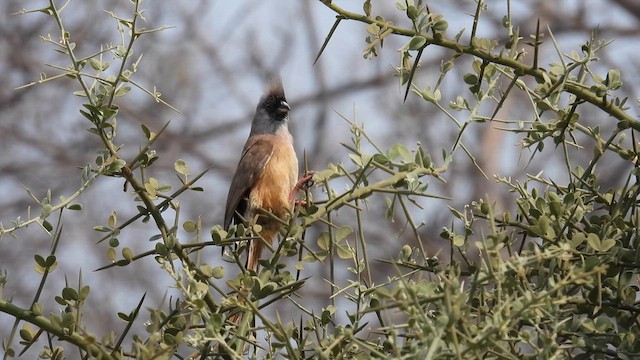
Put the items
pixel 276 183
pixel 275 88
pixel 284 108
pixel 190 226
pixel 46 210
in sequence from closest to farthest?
pixel 46 210 < pixel 190 226 < pixel 276 183 < pixel 284 108 < pixel 275 88

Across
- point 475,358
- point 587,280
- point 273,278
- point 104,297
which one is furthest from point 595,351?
point 104,297

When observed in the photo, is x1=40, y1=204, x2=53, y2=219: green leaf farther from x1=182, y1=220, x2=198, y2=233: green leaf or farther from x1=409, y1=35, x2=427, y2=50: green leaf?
x1=409, y1=35, x2=427, y2=50: green leaf

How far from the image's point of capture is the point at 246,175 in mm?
4898

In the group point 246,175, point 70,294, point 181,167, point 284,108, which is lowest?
point 70,294

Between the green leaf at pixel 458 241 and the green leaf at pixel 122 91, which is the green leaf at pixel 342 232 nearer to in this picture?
the green leaf at pixel 458 241

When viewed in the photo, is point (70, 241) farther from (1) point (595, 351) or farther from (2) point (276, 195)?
(1) point (595, 351)

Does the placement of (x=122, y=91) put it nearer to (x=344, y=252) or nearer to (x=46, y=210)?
(x=46, y=210)

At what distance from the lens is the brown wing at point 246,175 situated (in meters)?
4.86

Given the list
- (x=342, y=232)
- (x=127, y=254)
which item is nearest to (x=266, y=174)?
(x=342, y=232)

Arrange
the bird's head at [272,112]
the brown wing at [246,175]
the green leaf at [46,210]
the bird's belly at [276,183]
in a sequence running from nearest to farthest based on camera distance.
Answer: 1. the green leaf at [46,210]
2. the bird's belly at [276,183]
3. the brown wing at [246,175]
4. the bird's head at [272,112]

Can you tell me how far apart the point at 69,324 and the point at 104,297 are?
11.1 metres

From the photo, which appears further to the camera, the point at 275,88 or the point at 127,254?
the point at 275,88

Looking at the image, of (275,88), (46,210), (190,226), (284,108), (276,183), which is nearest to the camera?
(46,210)

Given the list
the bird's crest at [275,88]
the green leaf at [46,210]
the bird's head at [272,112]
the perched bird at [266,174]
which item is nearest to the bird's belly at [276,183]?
the perched bird at [266,174]
